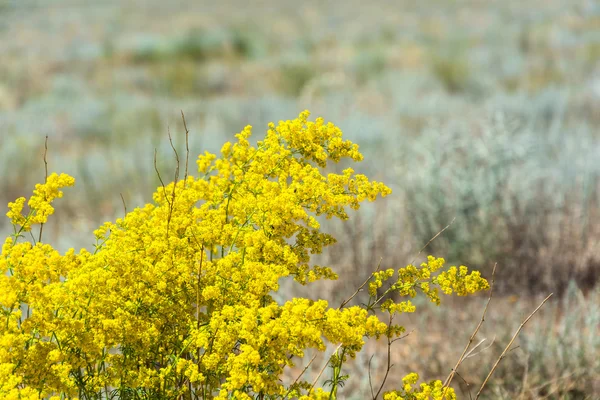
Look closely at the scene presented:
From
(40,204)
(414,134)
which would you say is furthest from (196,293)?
(414,134)

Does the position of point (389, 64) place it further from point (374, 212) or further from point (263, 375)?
point (263, 375)

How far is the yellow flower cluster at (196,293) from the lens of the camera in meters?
1.54

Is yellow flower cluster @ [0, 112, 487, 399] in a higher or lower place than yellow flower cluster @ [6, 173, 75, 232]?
lower

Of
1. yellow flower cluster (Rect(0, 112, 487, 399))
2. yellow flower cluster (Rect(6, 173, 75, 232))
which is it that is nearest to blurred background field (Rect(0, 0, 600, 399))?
yellow flower cluster (Rect(0, 112, 487, 399))

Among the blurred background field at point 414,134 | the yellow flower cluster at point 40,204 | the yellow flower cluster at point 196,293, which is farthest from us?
the blurred background field at point 414,134

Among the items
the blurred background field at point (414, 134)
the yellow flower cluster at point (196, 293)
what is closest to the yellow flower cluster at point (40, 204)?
the yellow flower cluster at point (196, 293)

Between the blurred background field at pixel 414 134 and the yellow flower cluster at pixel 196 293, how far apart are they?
1.22 meters

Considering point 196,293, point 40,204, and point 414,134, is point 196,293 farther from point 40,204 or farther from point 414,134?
point 414,134

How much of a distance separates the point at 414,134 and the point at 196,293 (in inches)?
269

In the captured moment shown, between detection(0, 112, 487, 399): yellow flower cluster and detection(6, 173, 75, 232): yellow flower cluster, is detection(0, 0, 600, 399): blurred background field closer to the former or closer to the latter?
detection(0, 112, 487, 399): yellow flower cluster

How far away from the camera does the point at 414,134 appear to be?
27.3ft

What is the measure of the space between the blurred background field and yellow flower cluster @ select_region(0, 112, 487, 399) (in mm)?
1224

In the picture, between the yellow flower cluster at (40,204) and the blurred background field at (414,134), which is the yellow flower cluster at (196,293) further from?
the blurred background field at (414,134)

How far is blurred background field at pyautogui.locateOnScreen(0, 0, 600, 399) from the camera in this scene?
376cm
